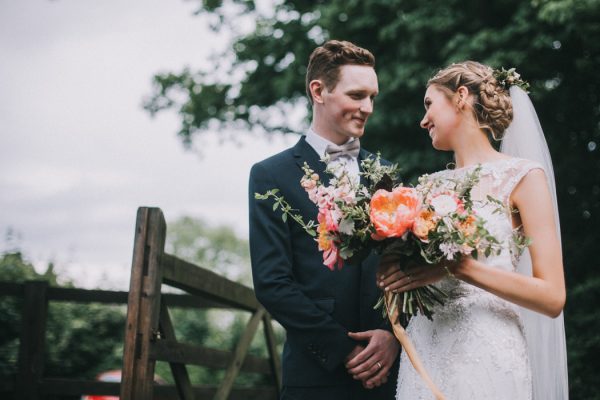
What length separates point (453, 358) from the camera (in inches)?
113

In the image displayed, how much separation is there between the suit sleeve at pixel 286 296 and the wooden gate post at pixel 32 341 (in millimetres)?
2572

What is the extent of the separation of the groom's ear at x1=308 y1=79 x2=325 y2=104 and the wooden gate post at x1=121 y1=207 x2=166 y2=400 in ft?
3.32

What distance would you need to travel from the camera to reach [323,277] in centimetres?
329

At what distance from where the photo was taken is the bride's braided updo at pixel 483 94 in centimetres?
314

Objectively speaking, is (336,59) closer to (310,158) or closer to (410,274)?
(310,158)

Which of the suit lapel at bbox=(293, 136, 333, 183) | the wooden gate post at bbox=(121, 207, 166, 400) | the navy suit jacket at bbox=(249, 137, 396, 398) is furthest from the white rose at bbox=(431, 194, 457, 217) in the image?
the wooden gate post at bbox=(121, 207, 166, 400)

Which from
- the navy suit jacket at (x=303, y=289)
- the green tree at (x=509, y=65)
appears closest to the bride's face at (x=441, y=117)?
the navy suit jacket at (x=303, y=289)

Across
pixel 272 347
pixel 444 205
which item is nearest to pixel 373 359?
pixel 444 205

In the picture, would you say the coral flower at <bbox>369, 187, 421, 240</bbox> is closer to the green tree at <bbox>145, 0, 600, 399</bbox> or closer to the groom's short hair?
the groom's short hair

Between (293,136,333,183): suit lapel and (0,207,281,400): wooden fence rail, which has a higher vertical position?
(293,136,333,183): suit lapel

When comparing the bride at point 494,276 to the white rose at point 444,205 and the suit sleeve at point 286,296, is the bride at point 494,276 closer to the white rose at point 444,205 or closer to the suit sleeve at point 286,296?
the white rose at point 444,205

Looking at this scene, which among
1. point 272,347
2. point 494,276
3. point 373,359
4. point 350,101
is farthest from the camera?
point 272,347

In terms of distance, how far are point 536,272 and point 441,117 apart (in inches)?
33.2

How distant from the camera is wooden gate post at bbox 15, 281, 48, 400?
200 inches
